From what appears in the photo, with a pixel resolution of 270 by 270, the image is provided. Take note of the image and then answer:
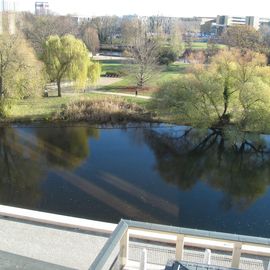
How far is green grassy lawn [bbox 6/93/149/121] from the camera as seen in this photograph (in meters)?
24.0

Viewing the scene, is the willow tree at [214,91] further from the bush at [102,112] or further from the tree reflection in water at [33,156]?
the tree reflection in water at [33,156]

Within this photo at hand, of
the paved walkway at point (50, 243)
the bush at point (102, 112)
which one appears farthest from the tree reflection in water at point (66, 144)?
the paved walkway at point (50, 243)

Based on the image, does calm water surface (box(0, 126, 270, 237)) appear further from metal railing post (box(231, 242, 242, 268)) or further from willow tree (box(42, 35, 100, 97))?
metal railing post (box(231, 242, 242, 268))

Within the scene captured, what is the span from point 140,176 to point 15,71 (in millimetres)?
11485

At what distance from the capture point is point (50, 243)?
25.9ft

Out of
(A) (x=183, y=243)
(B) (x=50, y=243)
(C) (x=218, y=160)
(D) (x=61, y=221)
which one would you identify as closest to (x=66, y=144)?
(C) (x=218, y=160)

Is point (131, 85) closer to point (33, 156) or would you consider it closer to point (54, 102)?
point (54, 102)

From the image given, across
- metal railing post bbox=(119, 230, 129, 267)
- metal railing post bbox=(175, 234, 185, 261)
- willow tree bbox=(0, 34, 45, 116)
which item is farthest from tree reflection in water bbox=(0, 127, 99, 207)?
metal railing post bbox=(175, 234, 185, 261)

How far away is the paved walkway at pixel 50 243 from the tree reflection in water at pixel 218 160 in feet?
23.0

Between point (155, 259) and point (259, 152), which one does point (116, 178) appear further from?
point (155, 259)

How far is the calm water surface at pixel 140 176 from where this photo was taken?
13.0 metres

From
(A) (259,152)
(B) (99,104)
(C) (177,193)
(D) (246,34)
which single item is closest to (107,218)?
(C) (177,193)

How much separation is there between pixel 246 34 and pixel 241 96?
3645cm

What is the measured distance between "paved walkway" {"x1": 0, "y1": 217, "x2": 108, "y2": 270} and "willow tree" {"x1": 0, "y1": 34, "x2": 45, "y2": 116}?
51.2 ft
